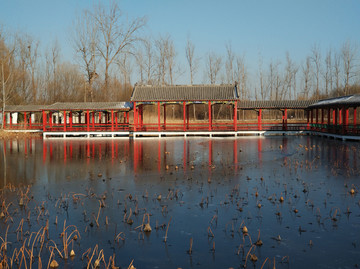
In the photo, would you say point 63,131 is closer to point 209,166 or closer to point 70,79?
point 209,166

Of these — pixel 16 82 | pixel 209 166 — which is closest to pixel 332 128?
pixel 209 166

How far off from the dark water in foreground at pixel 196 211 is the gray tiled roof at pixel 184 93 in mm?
18747

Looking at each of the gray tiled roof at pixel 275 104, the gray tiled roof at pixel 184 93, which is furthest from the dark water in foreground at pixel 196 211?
the gray tiled roof at pixel 275 104

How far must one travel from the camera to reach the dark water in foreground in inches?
222

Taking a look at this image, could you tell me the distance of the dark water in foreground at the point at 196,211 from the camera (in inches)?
222

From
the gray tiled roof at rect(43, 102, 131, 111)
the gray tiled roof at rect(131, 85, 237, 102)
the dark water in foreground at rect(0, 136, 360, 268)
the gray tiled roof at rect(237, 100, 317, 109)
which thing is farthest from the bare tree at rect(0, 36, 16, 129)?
the dark water in foreground at rect(0, 136, 360, 268)

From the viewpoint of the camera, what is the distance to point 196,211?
7.92 metres

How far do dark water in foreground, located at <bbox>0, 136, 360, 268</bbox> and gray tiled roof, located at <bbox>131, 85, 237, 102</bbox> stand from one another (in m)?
18.7

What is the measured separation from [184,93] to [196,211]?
26477mm

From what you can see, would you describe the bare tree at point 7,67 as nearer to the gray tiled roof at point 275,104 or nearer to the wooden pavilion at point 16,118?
the wooden pavilion at point 16,118

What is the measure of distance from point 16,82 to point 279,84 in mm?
43140

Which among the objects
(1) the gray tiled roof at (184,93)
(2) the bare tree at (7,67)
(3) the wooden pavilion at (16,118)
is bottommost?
(3) the wooden pavilion at (16,118)

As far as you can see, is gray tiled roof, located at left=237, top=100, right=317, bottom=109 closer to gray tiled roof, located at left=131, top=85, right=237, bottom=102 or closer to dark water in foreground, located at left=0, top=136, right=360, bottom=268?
gray tiled roof, located at left=131, top=85, right=237, bottom=102

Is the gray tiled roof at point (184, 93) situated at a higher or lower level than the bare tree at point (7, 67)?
lower
